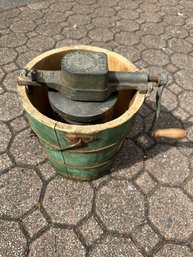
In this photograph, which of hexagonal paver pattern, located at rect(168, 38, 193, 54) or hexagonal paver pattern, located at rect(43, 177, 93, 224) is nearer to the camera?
hexagonal paver pattern, located at rect(43, 177, 93, 224)

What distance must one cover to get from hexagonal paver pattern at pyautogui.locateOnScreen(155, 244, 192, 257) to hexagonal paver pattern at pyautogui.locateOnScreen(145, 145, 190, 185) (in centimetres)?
66

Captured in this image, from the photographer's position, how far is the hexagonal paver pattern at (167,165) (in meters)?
2.99

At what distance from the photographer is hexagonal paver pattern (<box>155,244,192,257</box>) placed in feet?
8.07

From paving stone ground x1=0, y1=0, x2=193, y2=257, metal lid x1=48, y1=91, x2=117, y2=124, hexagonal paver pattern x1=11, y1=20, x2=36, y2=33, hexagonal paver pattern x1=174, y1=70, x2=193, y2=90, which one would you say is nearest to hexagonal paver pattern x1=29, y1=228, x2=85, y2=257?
paving stone ground x1=0, y1=0, x2=193, y2=257

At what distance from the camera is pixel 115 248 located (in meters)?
2.47

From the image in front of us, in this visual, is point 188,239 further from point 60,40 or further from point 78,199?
point 60,40

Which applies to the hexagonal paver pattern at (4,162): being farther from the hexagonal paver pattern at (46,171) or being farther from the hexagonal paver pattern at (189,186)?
the hexagonal paver pattern at (189,186)

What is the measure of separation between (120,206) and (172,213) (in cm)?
51

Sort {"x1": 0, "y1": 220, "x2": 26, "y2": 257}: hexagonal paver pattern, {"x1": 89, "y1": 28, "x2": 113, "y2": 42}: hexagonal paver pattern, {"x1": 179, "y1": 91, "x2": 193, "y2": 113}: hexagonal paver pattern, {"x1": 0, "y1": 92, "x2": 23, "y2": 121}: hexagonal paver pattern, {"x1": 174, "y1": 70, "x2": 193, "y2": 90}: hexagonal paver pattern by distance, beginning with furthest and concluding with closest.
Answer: {"x1": 89, "y1": 28, "x2": 113, "y2": 42}: hexagonal paver pattern < {"x1": 174, "y1": 70, "x2": 193, "y2": 90}: hexagonal paver pattern < {"x1": 179, "y1": 91, "x2": 193, "y2": 113}: hexagonal paver pattern < {"x1": 0, "y1": 92, "x2": 23, "y2": 121}: hexagonal paver pattern < {"x1": 0, "y1": 220, "x2": 26, "y2": 257}: hexagonal paver pattern

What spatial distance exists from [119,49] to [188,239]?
315cm

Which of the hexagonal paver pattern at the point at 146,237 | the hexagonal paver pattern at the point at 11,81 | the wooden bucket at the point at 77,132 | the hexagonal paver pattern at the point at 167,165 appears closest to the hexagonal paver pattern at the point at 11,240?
the wooden bucket at the point at 77,132

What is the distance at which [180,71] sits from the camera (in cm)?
425

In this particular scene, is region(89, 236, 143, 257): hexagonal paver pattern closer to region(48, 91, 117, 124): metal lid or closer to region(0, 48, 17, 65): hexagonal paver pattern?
region(48, 91, 117, 124): metal lid

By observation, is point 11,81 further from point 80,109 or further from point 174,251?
point 174,251
